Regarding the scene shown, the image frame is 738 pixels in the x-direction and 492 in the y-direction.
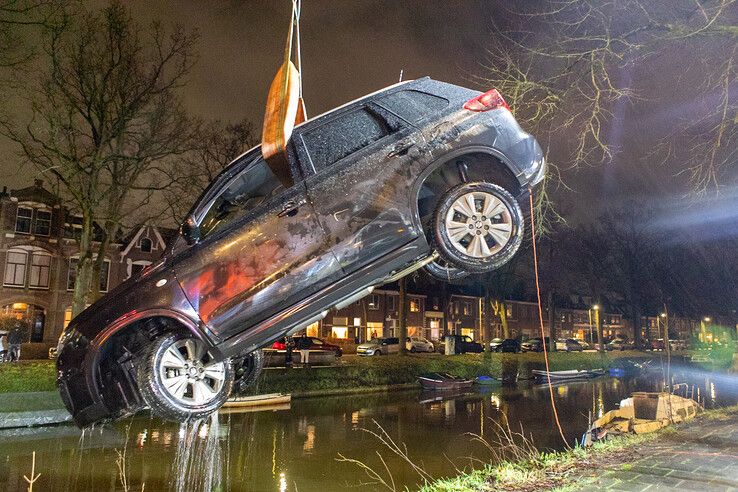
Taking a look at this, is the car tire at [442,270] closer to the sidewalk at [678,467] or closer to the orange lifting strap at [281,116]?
the orange lifting strap at [281,116]

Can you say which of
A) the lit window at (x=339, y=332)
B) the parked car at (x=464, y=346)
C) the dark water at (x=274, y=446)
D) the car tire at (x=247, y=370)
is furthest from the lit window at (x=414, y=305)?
the car tire at (x=247, y=370)

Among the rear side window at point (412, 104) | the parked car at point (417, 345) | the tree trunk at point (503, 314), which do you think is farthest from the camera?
the tree trunk at point (503, 314)

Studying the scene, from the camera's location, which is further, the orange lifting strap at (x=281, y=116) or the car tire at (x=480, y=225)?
the car tire at (x=480, y=225)

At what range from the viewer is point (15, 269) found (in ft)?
119

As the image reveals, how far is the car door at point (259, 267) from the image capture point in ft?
13.8

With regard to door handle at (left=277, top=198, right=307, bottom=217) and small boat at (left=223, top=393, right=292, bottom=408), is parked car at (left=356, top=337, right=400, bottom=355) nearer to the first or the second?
small boat at (left=223, top=393, right=292, bottom=408)

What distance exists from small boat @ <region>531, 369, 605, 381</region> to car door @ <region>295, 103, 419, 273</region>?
29.0m

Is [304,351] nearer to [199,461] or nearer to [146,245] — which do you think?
[199,461]

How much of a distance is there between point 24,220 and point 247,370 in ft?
127

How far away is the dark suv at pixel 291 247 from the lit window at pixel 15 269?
37929 mm

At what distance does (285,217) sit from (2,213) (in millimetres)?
39570

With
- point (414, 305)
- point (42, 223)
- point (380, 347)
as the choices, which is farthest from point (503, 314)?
point (42, 223)

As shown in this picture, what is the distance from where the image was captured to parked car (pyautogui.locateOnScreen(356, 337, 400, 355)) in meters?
36.7

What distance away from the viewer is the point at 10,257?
36.3 m
